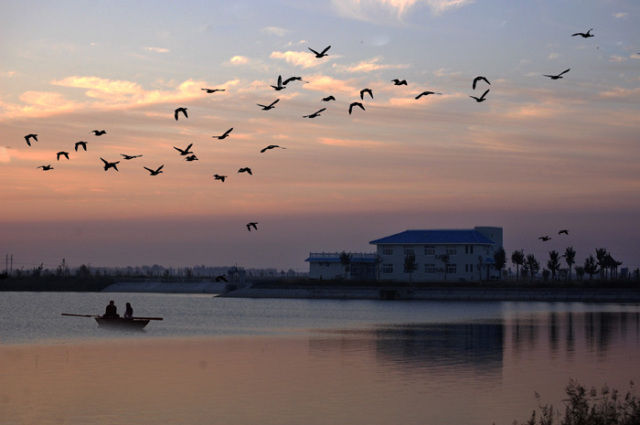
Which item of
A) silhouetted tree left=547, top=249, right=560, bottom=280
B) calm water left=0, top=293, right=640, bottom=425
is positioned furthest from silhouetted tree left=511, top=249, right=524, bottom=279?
calm water left=0, top=293, right=640, bottom=425

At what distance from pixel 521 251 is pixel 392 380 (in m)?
158

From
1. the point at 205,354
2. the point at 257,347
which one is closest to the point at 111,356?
the point at 205,354

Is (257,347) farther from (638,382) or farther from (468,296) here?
(468,296)

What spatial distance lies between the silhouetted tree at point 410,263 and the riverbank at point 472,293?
19.0 ft

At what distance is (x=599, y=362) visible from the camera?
47.1m

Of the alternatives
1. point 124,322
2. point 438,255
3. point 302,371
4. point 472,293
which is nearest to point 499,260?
point 438,255

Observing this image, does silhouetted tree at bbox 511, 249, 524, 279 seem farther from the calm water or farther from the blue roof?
the calm water

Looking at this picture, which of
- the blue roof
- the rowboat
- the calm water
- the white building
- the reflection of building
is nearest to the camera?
the calm water

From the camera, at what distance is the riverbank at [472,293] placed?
137 m

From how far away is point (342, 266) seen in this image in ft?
574

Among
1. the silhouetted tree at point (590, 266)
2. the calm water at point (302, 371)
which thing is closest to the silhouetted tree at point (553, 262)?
the silhouetted tree at point (590, 266)

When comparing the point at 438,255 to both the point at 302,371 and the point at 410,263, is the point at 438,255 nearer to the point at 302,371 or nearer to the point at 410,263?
the point at 410,263

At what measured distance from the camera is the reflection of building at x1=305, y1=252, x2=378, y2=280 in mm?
173250

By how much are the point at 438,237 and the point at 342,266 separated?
22.7 metres
